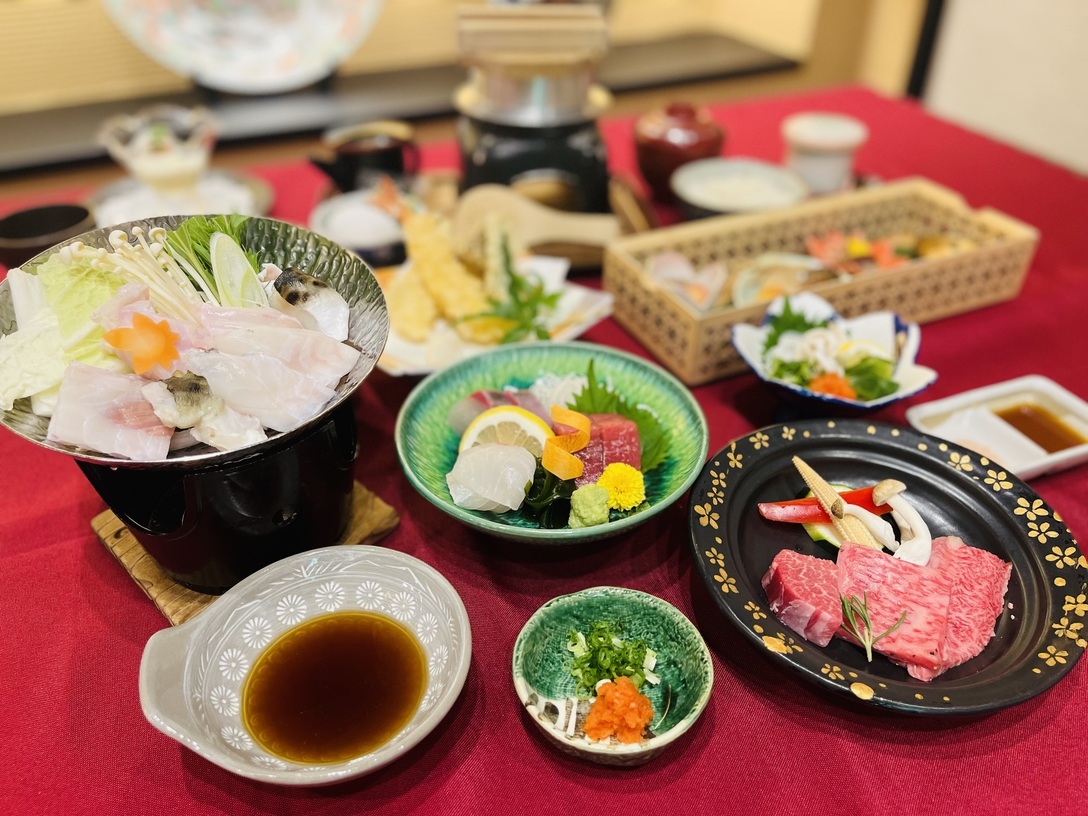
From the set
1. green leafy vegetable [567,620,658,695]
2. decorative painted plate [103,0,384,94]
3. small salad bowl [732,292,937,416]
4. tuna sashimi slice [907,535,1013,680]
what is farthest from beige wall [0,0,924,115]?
green leafy vegetable [567,620,658,695]

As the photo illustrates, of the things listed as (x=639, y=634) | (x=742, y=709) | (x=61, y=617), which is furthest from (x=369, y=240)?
(x=742, y=709)

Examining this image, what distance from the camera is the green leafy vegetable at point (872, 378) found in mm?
1593

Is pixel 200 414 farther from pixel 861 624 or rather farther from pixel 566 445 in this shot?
pixel 861 624

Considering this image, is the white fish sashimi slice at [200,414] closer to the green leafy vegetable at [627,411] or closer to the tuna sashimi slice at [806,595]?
the green leafy vegetable at [627,411]

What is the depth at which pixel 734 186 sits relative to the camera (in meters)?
2.48

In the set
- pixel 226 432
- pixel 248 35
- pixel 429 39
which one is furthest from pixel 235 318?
pixel 429 39

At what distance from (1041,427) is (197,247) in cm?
176

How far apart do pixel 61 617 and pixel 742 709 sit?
116cm

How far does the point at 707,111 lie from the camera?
3.37 meters

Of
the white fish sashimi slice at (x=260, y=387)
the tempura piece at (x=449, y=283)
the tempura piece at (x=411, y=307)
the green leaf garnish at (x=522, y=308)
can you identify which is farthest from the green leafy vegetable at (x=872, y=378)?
the white fish sashimi slice at (x=260, y=387)

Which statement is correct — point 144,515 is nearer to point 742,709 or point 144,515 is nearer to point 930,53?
point 742,709

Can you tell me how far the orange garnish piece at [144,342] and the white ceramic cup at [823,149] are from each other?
2.15 meters

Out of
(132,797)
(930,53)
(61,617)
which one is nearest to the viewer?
(132,797)

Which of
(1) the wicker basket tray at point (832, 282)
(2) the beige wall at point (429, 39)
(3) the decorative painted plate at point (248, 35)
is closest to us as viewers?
(1) the wicker basket tray at point (832, 282)
